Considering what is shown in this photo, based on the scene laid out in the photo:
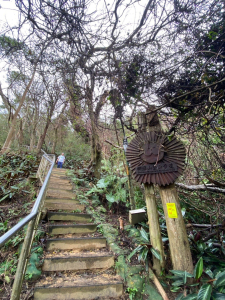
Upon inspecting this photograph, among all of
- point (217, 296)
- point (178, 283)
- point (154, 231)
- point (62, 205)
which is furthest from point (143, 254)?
point (62, 205)

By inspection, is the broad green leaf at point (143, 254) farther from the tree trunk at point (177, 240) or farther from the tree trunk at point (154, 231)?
the tree trunk at point (177, 240)

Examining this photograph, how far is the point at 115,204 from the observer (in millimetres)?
4301

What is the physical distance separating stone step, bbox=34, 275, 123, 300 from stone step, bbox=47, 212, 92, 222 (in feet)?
4.58

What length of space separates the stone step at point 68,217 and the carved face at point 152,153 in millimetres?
2347

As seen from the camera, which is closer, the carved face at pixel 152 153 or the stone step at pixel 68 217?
the carved face at pixel 152 153

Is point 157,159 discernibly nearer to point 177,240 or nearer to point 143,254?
point 177,240

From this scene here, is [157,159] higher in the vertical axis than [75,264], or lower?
higher

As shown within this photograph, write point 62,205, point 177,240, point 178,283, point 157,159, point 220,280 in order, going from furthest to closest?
point 62,205, point 157,159, point 177,240, point 178,283, point 220,280

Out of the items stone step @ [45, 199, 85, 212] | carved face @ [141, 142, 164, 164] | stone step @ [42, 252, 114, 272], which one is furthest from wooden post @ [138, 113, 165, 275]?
stone step @ [45, 199, 85, 212]

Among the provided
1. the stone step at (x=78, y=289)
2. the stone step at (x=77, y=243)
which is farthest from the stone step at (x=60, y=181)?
the stone step at (x=78, y=289)

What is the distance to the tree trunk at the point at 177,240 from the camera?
2039 mm

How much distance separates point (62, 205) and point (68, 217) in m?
0.40

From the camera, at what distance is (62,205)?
12.8 ft

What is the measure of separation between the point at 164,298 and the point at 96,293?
0.91 m
